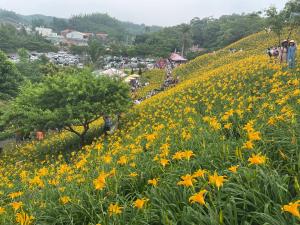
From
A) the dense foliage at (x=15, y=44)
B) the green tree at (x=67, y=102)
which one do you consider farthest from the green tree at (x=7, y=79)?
the dense foliage at (x=15, y=44)

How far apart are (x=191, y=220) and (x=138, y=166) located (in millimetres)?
2140

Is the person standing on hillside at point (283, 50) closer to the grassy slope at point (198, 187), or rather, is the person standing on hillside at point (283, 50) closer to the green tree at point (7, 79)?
the grassy slope at point (198, 187)

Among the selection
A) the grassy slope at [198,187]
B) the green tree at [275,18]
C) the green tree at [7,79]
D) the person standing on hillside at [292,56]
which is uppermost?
the green tree at [275,18]

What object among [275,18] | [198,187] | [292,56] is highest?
[275,18]

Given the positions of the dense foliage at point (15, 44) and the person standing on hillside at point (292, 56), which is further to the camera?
the dense foliage at point (15, 44)

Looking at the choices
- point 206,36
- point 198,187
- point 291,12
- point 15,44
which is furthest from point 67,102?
point 15,44

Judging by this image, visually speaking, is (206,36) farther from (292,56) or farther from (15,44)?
(292,56)

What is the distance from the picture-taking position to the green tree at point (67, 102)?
40.9ft

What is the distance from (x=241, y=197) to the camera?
3508 mm

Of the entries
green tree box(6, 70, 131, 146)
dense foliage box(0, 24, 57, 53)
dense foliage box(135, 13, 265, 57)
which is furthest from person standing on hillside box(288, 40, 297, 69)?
→ dense foliage box(0, 24, 57, 53)

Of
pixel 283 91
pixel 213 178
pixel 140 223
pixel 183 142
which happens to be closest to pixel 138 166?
pixel 183 142

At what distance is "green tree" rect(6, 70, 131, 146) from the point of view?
12.5 m

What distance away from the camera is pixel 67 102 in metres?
13.0

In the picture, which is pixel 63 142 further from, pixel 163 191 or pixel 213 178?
pixel 213 178
